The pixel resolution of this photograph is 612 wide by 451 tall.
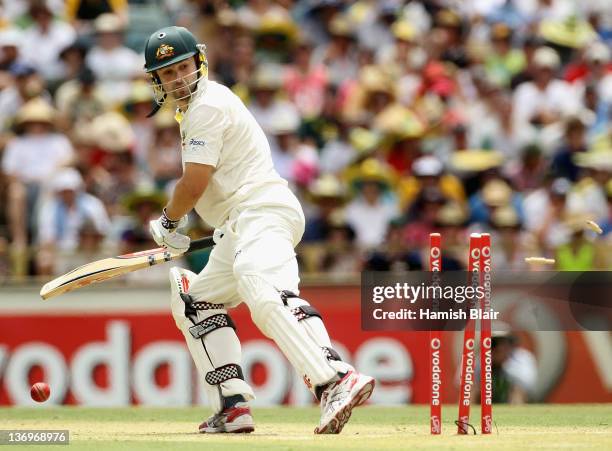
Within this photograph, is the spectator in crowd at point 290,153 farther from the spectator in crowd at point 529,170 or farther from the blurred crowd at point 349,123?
the spectator in crowd at point 529,170

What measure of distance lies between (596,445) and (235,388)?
2090mm

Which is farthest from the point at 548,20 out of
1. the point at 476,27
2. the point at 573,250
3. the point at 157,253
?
the point at 157,253

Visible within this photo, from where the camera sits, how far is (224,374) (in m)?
7.94

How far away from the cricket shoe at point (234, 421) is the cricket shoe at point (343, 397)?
0.66 m

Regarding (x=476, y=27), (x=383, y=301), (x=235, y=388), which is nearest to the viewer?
(x=383, y=301)

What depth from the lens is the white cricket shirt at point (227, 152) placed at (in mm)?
7617

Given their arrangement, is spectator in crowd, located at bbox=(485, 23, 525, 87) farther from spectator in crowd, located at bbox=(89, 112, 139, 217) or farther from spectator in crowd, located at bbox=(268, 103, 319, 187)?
→ spectator in crowd, located at bbox=(89, 112, 139, 217)

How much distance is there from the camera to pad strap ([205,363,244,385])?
794 cm

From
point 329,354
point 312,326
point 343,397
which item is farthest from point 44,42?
point 343,397

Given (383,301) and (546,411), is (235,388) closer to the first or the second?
(383,301)

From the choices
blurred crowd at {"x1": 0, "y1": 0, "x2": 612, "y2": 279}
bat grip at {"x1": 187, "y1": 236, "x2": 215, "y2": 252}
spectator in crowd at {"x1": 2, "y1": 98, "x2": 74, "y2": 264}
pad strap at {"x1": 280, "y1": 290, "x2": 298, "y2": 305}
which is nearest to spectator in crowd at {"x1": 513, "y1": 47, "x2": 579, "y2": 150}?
blurred crowd at {"x1": 0, "y1": 0, "x2": 612, "y2": 279}

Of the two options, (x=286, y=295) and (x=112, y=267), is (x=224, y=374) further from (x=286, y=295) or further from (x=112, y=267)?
(x=112, y=267)

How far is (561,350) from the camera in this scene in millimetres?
11414

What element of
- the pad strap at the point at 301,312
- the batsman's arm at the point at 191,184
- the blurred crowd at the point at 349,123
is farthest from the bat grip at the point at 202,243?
the blurred crowd at the point at 349,123
